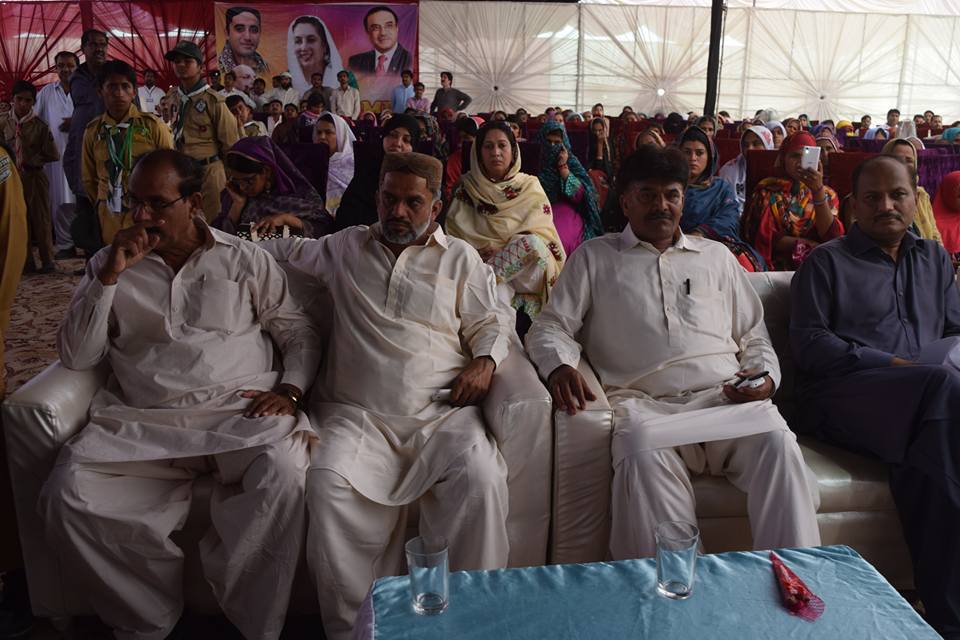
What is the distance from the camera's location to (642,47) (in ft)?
57.7

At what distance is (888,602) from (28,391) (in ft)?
5.89

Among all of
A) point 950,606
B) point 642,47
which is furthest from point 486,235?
point 642,47

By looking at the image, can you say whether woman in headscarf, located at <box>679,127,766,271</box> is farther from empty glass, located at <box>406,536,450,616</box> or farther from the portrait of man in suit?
the portrait of man in suit

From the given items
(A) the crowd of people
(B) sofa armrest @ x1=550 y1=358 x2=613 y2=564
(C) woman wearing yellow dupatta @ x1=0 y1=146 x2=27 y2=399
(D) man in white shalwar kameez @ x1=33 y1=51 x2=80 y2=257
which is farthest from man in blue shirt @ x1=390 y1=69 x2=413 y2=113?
(B) sofa armrest @ x1=550 y1=358 x2=613 y2=564

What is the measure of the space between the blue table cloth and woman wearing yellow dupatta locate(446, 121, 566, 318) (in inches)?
76.7

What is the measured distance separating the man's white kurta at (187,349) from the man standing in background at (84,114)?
3.23m

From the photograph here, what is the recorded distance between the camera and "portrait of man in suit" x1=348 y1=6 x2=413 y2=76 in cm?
1592

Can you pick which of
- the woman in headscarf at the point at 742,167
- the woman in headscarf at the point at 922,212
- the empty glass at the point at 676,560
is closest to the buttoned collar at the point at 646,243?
the empty glass at the point at 676,560

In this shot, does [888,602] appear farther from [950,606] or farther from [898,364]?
[898,364]

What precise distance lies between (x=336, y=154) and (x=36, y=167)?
9.53 feet

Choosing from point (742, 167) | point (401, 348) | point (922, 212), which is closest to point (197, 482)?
point (401, 348)

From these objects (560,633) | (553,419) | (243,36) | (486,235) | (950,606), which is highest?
(243,36)

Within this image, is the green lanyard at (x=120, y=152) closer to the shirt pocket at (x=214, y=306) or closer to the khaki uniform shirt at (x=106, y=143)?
the khaki uniform shirt at (x=106, y=143)

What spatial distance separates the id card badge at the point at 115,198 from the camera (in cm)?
406
